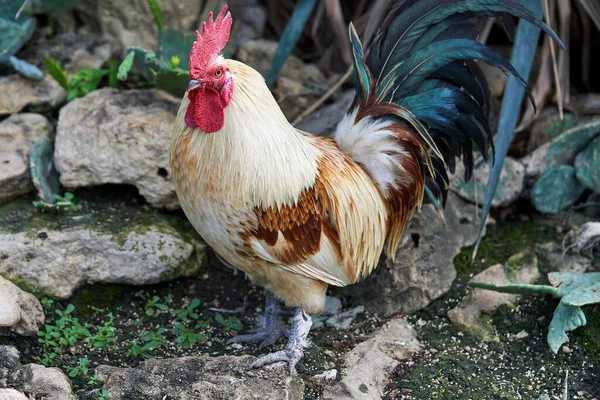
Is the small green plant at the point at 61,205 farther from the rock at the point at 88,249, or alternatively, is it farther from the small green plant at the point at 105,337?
the small green plant at the point at 105,337

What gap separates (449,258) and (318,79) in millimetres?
1680

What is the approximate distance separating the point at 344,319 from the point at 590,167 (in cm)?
167

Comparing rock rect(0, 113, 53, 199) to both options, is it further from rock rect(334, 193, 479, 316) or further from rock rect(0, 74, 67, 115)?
rock rect(334, 193, 479, 316)

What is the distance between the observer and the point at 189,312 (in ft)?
12.4

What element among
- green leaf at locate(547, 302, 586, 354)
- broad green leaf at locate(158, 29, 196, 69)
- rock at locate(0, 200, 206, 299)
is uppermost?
broad green leaf at locate(158, 29, 196, 69)

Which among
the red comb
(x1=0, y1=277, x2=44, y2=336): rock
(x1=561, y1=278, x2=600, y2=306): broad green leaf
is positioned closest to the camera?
the red comb

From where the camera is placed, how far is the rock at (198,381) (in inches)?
117

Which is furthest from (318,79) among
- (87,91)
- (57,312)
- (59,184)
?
(57,312)

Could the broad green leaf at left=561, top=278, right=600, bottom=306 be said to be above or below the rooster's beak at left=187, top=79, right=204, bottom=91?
below

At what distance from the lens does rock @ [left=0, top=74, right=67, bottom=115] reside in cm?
425

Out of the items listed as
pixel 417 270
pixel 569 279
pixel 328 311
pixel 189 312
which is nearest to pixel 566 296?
pixel 569 279

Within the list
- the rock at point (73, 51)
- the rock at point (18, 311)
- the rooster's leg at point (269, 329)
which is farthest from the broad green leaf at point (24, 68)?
the rooster's leg at point (269, 329)

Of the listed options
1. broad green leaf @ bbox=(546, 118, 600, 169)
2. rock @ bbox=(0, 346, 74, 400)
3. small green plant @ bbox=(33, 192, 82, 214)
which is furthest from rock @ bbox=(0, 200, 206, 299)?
broad green leaf @ bbox=(546, 118, 600, 169)

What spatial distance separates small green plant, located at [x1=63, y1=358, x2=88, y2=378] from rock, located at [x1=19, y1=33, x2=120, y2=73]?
6.59ft
